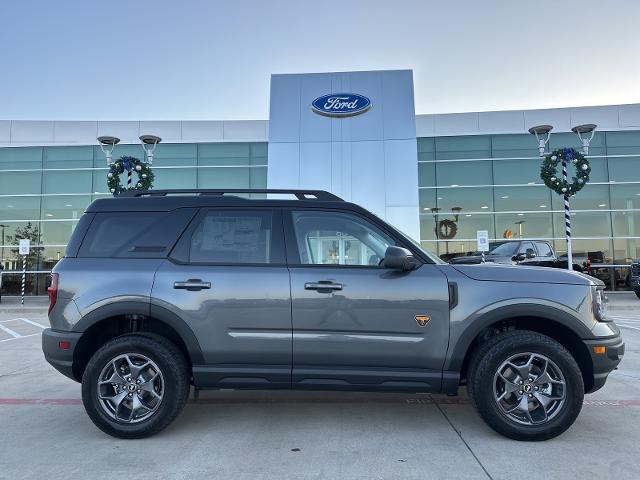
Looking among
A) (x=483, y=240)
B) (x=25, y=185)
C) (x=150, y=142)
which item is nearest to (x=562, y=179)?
(x=483, y=240)

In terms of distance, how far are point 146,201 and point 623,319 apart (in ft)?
40.9

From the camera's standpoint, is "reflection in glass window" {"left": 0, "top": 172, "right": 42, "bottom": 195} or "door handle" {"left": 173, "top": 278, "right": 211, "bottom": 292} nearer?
"door handle" {"left": 173, "top": 278, "right": 211, "bottom": 292}

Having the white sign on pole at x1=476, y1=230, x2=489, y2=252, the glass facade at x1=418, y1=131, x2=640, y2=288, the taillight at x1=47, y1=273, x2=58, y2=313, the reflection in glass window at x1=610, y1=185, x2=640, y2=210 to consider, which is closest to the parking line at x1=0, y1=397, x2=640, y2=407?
the taillight at x1=47, y1=273, x2=58, y2=313

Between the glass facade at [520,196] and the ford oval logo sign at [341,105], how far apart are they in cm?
475

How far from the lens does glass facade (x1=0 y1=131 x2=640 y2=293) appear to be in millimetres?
21406

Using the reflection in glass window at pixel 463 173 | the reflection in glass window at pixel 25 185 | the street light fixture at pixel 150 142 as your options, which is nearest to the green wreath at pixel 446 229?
the reflection in glass window at pixel 463 173

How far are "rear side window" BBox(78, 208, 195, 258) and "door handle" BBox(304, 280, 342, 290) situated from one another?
1.24 meters

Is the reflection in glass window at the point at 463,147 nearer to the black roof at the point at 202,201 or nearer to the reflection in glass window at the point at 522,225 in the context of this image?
the reflection in glass window at the point at 522,225

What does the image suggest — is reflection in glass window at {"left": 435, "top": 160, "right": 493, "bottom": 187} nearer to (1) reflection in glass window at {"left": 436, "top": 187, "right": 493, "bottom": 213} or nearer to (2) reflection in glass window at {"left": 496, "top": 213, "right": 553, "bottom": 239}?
(1) reflection in glass window at {"left": 436, "top": 187, "right": 493, "bottom": 213}

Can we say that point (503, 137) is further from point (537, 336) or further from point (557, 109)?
point (537, 336)

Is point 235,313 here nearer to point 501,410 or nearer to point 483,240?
point 501,410

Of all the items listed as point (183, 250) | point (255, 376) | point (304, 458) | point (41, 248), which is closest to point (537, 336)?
point (304, 458)

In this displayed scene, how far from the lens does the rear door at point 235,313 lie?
386cm

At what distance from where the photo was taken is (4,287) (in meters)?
22.5
